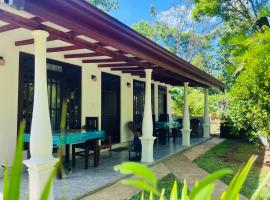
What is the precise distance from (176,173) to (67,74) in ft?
13.9

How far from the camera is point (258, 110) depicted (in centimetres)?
795

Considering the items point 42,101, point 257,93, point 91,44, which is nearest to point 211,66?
point 257,93

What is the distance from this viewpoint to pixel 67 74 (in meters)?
9.27

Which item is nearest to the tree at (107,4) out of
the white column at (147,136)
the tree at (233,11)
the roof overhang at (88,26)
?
the tree at (233,11)

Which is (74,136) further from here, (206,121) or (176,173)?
(206,121)

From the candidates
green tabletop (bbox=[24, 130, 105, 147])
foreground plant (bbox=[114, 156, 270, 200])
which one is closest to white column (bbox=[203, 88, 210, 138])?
green tabletop (bbox=[24, 130, 105, 147])

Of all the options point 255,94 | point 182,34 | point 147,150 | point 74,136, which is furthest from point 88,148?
point 182,34

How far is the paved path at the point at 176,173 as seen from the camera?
19.0 feet

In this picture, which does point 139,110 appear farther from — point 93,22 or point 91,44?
point 93,22

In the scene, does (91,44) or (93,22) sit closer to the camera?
(93,22)

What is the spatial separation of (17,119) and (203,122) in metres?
12.8

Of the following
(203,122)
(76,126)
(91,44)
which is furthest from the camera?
(203,122)

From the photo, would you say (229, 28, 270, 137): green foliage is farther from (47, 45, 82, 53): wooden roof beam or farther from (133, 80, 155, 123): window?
(133, 80, 155, 123): window

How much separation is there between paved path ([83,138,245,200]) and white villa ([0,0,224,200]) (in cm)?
72
